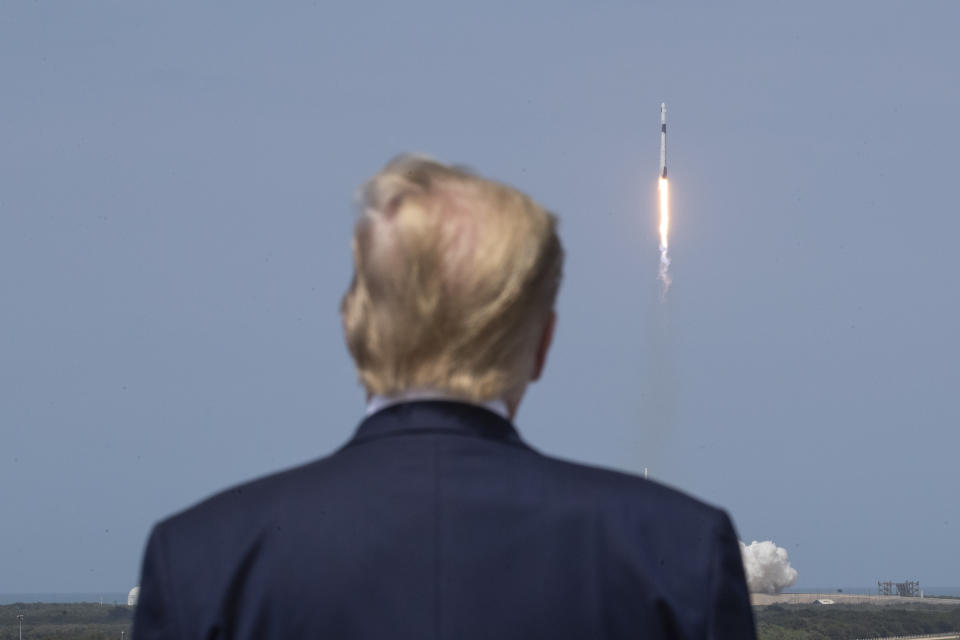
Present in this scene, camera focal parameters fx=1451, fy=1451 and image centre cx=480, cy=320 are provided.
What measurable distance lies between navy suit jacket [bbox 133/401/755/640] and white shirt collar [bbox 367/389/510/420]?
5cm

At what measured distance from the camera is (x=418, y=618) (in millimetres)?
3023

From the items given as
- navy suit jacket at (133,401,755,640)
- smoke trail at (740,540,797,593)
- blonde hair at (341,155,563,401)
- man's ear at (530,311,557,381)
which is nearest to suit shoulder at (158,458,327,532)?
navy suit jacket at (133,401,755,640)

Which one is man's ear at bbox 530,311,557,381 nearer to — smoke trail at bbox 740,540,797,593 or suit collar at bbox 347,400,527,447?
suit collar at bbox 347,400,527,447

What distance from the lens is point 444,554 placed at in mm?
3076

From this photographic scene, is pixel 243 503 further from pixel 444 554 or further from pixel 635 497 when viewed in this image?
pixel 635 497

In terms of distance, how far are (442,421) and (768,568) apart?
150601 millimetres

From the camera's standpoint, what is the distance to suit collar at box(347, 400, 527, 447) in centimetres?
327

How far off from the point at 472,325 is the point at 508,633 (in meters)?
0.67

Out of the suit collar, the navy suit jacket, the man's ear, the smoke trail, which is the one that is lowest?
the smoke trail

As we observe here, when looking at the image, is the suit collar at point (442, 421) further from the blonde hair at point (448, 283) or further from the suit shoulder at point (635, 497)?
the suit shoulder at point (635, 497)

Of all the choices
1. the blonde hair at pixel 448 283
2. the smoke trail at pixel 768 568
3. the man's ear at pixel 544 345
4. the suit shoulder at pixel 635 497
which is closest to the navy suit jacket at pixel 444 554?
the suit shoulder at pixel 635 497

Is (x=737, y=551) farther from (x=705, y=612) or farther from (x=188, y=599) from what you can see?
(x=188, y=599)

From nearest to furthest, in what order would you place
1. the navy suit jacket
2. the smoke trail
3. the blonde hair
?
the navy suit jacket, the blonde hair, the smoke trail

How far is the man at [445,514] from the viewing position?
10.1 ft
